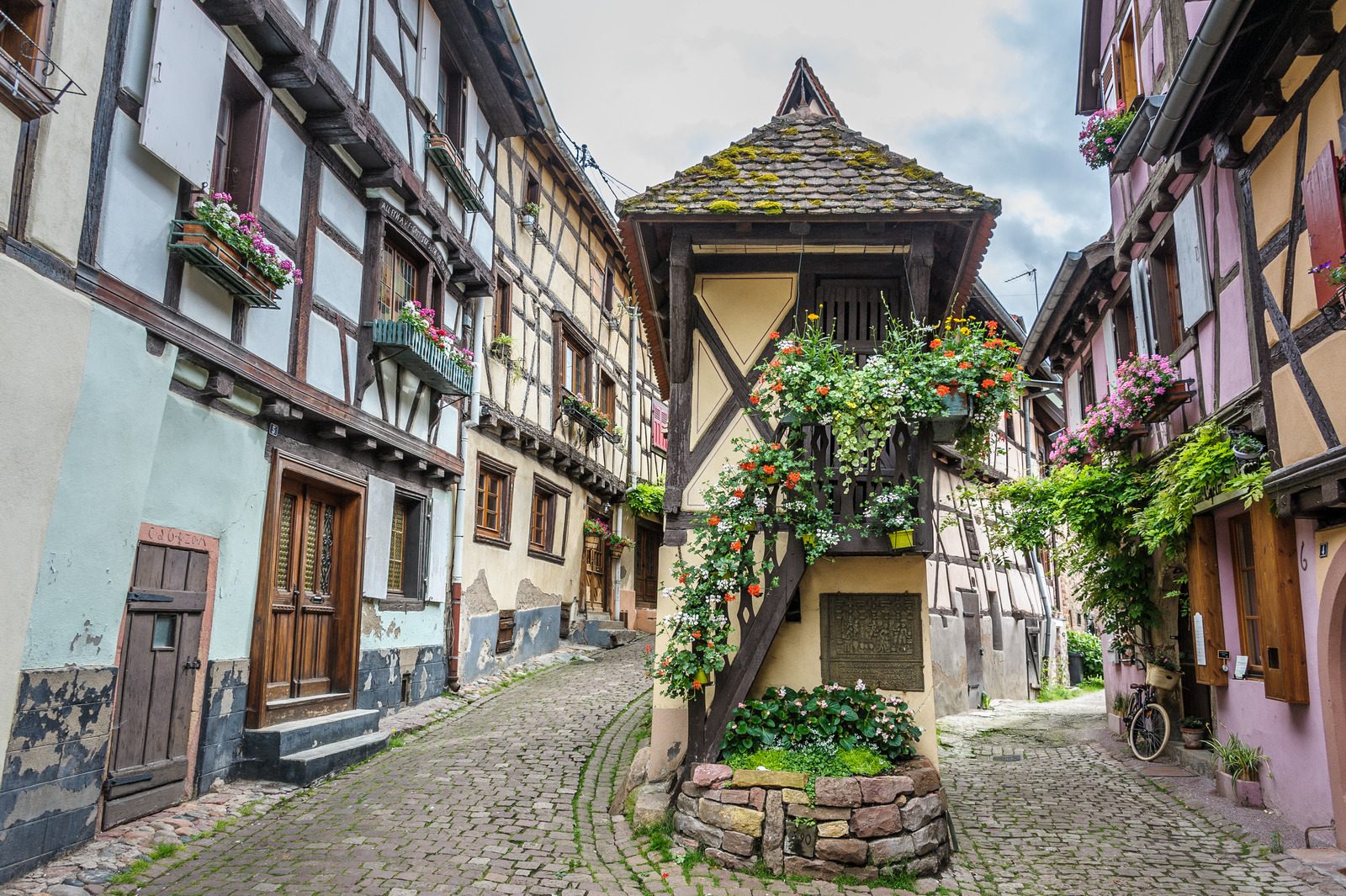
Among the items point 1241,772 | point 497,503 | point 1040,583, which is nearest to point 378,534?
point 497,503

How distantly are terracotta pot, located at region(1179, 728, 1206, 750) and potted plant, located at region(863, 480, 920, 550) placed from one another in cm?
A: 449

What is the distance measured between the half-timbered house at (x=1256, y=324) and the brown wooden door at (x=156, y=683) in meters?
7.55

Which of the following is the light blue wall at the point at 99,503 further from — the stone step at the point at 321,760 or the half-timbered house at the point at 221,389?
the stone step at the point at 321,760

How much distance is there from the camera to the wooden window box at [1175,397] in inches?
332

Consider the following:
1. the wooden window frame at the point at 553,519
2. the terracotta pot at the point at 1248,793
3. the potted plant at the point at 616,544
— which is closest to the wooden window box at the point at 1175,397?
the terracotta pot at the point at 1248,793

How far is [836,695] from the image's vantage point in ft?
21.9

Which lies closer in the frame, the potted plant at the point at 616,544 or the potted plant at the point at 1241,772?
the potted plant at the point at 1241,772

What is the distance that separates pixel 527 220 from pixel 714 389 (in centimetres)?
824

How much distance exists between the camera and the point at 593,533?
17.3 m

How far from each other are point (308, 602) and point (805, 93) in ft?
30.2

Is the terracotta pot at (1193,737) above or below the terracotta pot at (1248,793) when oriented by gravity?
above

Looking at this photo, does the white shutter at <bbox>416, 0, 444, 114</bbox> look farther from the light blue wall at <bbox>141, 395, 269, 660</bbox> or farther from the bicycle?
the bicycle

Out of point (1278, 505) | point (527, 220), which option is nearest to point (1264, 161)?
point (1278, 505)

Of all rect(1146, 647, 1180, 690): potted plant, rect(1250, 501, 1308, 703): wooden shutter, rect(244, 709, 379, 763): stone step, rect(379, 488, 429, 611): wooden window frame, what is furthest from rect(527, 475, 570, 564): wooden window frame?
rect(1250, 501, 1308, 703): wooden shutter
